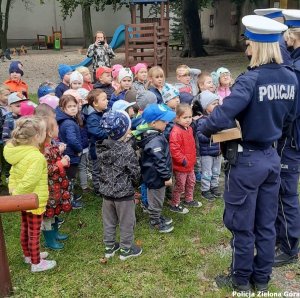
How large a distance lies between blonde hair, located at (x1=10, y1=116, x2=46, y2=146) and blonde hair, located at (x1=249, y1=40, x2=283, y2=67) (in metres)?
1.87

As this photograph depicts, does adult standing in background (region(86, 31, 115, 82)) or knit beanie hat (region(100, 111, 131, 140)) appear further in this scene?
adult standing in background (region(86, 31, 115, 82))

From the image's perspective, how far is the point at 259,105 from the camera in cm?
299

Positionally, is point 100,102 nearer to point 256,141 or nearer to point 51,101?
point 51,101

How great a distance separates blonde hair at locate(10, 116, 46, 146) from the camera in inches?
141

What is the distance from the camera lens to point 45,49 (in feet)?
97.7

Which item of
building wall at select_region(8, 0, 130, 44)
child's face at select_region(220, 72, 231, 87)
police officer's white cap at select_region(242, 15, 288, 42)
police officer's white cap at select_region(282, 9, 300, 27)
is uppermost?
building wall at select_region(8, 0, 130, 44)

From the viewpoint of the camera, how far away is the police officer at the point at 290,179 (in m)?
3.55

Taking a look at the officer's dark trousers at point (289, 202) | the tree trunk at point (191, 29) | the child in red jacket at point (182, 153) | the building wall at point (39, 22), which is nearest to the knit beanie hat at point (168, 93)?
the child in red jacket at point (182, 153)

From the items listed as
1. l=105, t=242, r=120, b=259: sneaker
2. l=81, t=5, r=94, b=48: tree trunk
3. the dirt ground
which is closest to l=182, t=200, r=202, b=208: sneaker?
l=105, t=242, r=120, b=259: sneaker

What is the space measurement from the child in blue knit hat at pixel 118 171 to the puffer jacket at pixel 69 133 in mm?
957

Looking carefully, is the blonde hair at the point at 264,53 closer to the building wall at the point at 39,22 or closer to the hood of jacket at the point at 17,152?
the hood of jacket at the point at 17,152

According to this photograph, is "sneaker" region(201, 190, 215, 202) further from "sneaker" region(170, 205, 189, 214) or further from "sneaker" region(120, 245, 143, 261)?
"sneaker" region(120, 245, 143, 261)

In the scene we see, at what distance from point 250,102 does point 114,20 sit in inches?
1282

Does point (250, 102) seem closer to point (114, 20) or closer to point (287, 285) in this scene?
point (287, 285)
